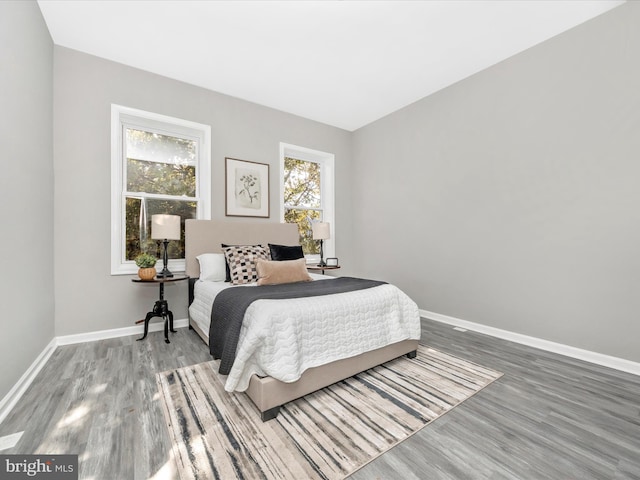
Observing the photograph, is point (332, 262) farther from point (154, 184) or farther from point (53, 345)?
point (53, 345)

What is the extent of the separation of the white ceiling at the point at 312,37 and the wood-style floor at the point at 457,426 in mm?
2978

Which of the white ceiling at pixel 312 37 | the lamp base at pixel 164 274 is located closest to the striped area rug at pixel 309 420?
the lamp base at pixel 164 274

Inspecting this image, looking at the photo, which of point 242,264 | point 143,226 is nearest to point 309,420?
point 242,264

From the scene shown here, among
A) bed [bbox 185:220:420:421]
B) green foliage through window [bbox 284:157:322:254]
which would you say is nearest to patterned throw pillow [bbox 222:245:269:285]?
bed [bbox 185:220:420:421]

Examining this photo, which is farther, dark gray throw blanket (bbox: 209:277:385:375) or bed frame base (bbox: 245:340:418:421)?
dark gray throw blanket (bbox: 209:277:385:375)

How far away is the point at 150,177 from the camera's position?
132 inches

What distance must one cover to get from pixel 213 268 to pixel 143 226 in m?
1.02

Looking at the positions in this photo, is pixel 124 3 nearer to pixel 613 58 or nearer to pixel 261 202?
pixel 261 202

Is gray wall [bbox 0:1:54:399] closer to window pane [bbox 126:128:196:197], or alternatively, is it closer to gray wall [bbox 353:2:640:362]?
window pane [bbox 126:128:196:197]

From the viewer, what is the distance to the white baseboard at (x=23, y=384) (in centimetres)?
168

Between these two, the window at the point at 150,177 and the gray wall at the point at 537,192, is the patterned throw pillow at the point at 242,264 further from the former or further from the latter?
the gray wall at the point at 537,192

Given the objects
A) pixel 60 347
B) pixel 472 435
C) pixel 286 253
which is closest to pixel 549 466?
pixel 472 435

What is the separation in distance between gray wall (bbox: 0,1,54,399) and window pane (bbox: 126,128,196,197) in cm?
71

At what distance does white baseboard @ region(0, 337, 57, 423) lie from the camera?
168 cm
